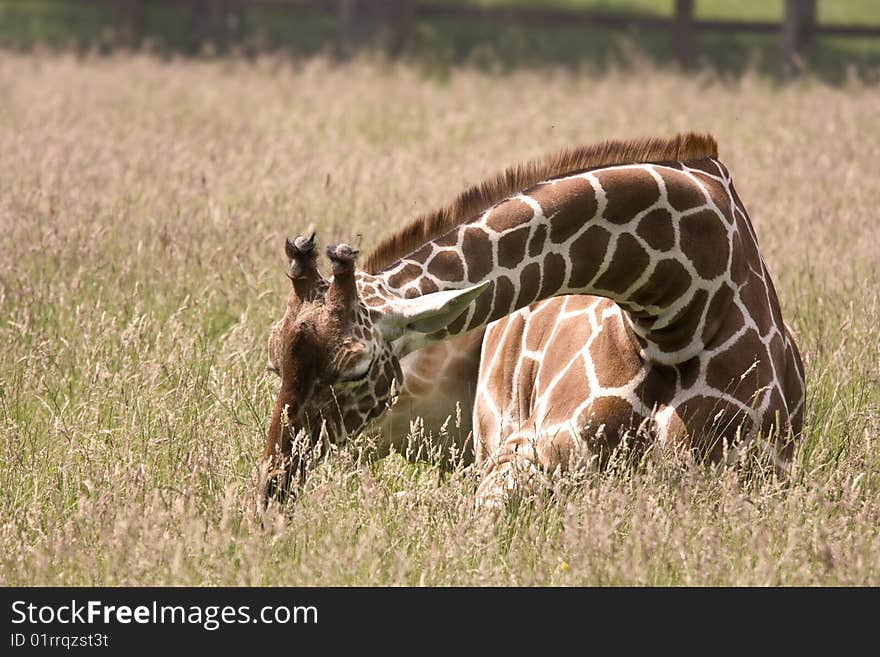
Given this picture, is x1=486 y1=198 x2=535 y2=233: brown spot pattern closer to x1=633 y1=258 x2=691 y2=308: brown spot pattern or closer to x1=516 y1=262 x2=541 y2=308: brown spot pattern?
x1=516 y1=262 x2=541 y2=308: brown spot pattern

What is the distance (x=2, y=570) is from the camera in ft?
12.5

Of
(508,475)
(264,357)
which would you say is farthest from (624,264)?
(264,357)

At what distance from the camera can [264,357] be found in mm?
5719

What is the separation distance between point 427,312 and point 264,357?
199cm

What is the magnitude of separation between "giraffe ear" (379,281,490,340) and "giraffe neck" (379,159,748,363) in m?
0.12

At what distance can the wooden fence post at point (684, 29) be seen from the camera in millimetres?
17469

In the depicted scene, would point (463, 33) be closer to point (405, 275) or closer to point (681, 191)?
point (681, 191)

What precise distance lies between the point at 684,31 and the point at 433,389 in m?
13.2

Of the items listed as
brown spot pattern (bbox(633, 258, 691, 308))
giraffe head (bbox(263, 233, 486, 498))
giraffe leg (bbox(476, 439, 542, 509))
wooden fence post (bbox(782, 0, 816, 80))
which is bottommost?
giraffe leg (bbox(476, 439, 542, 509))

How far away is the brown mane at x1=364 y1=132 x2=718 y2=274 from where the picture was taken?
165 inches

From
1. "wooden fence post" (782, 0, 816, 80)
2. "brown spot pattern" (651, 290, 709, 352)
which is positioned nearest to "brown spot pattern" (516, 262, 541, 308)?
"brown spot pattern" (651, 290, 709, 352)

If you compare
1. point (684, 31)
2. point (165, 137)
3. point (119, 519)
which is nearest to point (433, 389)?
point (119, 519)

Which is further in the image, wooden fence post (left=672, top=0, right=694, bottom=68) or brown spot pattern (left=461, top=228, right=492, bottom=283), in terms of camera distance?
wooden fence post (left=672, top=0, right=694, bottom=68)

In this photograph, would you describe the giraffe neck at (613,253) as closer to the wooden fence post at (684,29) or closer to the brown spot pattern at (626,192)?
the brown spot pattern at (626,192)
